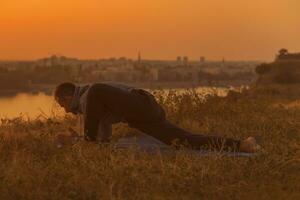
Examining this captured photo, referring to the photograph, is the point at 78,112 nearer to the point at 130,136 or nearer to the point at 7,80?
the point at 130,136

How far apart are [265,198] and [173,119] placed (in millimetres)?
4425

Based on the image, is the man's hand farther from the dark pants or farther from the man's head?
the dark pants

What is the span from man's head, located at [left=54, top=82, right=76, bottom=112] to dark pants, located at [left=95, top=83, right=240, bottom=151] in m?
0.40

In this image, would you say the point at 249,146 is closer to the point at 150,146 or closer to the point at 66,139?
the point at 150,146

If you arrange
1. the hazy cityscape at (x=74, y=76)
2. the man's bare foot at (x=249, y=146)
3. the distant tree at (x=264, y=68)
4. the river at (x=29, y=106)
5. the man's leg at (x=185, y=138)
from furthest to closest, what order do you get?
the distant tree at (x=264, y=68), the hazy cityscape at (x=74, y=76), the river at (x=29, y=106), the man's leg at (x=185, y=138), the man's bare foot at (x=249, y=146)

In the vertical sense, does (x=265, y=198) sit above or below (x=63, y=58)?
below

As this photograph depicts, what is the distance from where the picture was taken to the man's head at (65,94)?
6.41 meters

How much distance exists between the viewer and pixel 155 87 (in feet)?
35.4

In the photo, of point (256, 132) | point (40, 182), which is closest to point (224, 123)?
point (256, 132)

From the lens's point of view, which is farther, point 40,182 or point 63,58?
point 63,58

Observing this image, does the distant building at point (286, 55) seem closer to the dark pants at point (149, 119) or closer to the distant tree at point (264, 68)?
the distant tree at point (264, 68)

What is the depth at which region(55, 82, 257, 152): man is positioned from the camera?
6261mm

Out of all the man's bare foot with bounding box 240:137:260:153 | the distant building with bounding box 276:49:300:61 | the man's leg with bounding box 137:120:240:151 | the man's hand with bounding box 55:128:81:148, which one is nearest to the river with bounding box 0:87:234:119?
the man's hand with bounding box 55:128:81:148

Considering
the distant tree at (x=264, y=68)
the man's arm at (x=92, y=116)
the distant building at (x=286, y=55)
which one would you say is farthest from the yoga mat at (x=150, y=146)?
the distant building at (x=286, y=55)
